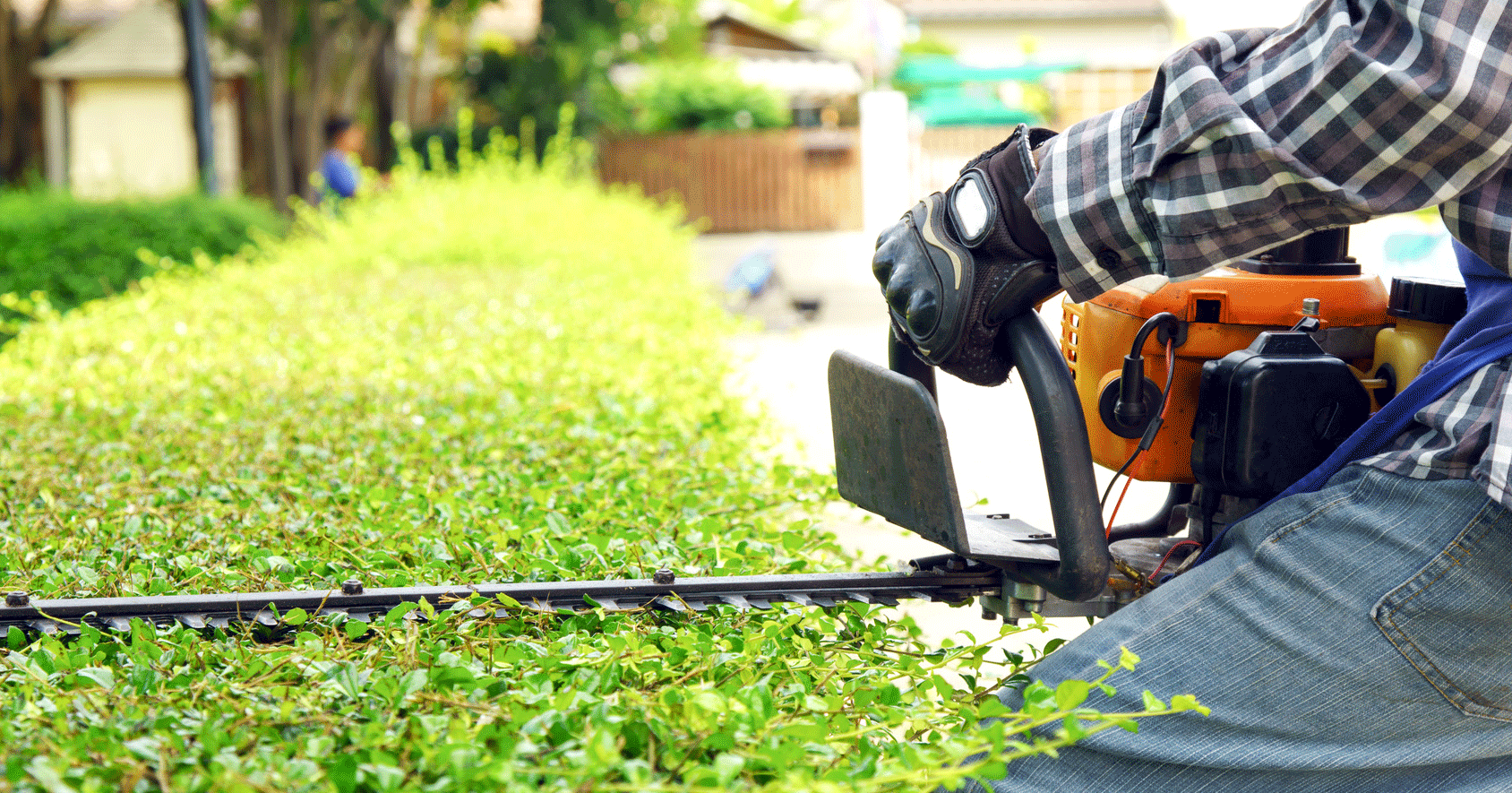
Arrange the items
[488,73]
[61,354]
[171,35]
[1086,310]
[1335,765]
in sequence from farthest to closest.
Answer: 1. [171,35]
2. [488,73]
3. [61,354]
4. [1086,310]
5. [1335,765]

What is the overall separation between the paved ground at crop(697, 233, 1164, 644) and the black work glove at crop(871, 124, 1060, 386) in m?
0.54

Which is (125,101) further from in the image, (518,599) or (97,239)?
(518,599)

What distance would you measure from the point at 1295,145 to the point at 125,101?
2638cm

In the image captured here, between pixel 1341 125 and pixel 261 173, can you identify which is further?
pixel 261 173

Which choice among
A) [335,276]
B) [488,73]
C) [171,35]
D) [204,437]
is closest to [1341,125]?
[204,437]

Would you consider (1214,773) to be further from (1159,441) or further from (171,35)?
(171,35)

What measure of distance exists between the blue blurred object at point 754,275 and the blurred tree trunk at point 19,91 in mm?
14039

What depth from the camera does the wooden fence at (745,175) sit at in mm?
23828

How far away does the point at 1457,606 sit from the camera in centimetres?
146

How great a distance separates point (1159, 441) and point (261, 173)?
74.0ft

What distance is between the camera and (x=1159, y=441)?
6.01 feet

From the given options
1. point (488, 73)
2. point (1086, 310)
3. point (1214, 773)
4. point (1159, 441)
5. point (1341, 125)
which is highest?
point (488, 73)

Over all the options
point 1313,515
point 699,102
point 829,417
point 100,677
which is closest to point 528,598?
point 100,677

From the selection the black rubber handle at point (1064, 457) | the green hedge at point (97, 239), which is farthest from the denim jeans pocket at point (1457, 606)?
the green hedge at point (97, 239)
